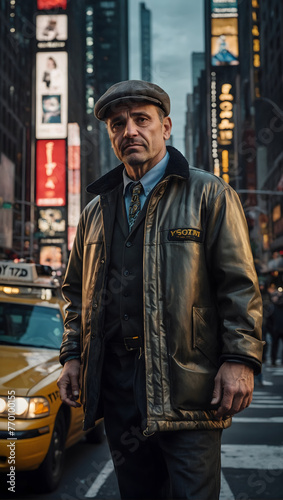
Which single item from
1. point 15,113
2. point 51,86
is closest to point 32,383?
point 51,86

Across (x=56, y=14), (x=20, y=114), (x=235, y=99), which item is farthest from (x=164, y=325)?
(x=235, y=99)

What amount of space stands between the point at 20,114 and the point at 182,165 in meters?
69.6

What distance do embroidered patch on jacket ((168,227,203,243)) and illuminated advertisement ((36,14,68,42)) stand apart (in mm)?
58438

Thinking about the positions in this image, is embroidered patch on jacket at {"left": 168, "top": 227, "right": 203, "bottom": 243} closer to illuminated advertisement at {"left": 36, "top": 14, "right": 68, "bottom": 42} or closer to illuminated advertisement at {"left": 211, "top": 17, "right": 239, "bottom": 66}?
illuminated advertisement at {"left": 36, "top": 14, "right": 68, "bottom": 42}

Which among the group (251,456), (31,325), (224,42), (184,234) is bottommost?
(251,456)

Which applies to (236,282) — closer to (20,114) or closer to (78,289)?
(78,289)

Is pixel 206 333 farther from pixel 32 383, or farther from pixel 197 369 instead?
pixel 32 383

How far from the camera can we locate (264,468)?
596 centimetres

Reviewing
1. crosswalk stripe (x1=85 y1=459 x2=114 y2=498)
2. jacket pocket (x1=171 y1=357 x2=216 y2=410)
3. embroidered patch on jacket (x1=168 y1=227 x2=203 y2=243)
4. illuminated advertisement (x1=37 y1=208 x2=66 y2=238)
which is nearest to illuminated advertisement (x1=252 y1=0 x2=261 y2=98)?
illuminated advertisement (x1=37 y1=208 x2=66 y2=238)

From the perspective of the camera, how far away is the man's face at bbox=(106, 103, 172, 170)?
283cm

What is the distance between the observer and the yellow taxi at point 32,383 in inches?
188

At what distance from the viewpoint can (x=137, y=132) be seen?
282 centimetres

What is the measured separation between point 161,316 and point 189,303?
123 millimetres

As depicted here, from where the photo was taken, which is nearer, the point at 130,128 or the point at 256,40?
the point at 130,128
